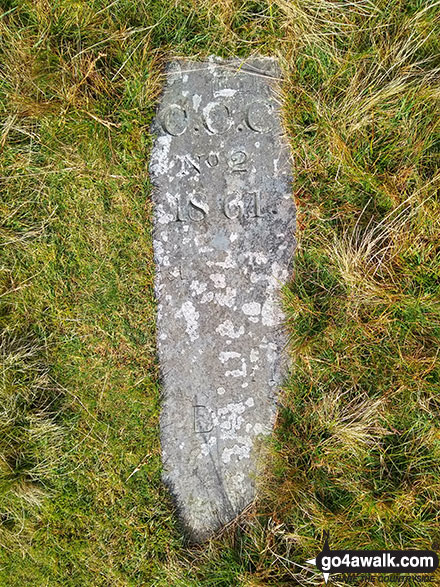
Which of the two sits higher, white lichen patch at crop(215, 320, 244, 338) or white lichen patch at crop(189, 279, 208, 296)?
white lichen patch at crop(189, 279, 208, 296)

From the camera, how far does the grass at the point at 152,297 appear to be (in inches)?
98.7

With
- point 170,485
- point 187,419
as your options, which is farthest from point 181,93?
point 170,485

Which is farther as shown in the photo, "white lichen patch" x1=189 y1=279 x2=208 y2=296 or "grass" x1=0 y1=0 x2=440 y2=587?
"white lichen patch" x1=189 y1=279 x2=208 y2=296

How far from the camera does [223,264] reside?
2598 mm

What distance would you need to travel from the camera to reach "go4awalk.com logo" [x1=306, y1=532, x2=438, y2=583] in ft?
8.21

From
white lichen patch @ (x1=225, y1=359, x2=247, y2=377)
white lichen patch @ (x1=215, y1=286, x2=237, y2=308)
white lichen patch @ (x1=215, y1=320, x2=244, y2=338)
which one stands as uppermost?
white lichen patch @ (x1=215, y1=286, x2=237, y2=308)

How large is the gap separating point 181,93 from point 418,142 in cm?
123

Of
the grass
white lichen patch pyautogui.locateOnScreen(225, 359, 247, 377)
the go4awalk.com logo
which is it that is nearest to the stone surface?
white lichen patch pyautogui.locateOnScreen(225, 359, 247, 377)

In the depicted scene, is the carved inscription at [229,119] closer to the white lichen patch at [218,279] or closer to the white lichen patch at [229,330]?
the white lichen patch at [218,279]

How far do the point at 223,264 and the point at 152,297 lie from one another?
436mm

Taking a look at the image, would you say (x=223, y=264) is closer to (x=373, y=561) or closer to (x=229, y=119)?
(x=229, y=119)

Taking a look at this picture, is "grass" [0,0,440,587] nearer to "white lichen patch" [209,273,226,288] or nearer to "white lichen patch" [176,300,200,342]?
"white lichen patch" [176,300,200,342]

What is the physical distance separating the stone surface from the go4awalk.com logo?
489mm

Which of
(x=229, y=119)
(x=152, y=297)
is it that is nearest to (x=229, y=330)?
(x=152, y=297)
